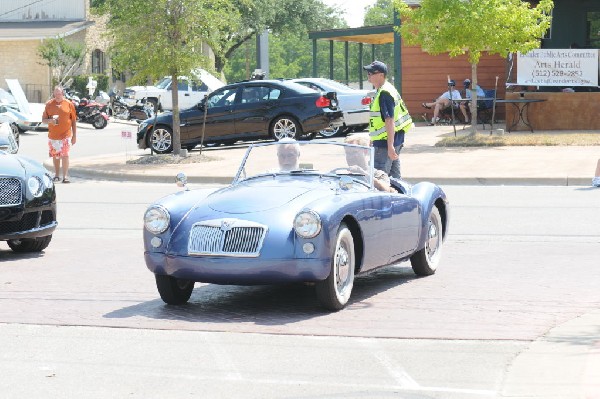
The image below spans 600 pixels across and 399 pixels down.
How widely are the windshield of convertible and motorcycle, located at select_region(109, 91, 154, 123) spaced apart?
32595mm

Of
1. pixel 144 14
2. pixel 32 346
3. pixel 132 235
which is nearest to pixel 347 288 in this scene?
pixel 32 346

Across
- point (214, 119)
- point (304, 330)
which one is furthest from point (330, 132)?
point (304, 330)

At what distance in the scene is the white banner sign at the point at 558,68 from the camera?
30.2 meters

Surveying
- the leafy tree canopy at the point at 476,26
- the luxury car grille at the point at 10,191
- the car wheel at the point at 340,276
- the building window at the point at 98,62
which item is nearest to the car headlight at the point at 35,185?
the luxury car grille at the point at 10,191

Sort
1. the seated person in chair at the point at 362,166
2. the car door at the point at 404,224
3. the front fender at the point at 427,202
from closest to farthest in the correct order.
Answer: the car door at the point at 404,224, the seated person in chair at the point at 362,166, the front fender at the point at 427,202

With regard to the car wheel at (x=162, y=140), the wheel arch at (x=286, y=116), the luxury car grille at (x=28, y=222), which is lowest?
the car wheel at (x=162, y=140)

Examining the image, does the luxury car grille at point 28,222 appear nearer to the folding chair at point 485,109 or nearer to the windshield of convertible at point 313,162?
the windshield of convertible at point 313,162

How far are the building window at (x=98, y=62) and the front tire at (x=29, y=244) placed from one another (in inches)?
2114

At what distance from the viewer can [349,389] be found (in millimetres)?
6426

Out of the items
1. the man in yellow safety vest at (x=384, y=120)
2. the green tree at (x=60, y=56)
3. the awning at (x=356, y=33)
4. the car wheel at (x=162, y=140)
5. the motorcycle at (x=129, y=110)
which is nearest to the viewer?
the man in yellow safety vest at (x=384, y=120)

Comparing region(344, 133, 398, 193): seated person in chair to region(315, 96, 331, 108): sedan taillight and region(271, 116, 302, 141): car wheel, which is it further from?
region(315, 96, 331, 108): sedan taillight

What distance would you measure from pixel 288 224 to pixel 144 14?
55.6ft

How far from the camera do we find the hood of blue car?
881cm

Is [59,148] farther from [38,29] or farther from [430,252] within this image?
[38,29]
